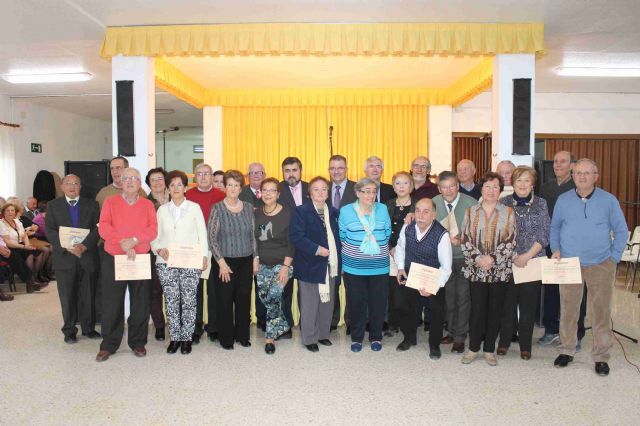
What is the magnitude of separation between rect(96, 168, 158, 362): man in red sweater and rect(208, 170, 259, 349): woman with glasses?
49 cm

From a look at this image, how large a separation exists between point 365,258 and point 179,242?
1419mm

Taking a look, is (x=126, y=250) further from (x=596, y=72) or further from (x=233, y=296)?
(x=596, y=72)

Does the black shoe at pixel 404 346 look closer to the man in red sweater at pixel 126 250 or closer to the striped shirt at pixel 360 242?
the striped shirt at pixel 360 242

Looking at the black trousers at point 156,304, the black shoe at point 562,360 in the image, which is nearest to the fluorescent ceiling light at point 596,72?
the black shoe at point 562,360

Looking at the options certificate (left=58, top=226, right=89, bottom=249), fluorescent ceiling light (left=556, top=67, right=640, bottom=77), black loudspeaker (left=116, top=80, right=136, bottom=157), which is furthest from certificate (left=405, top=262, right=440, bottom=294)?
fluorescent ceiling light (left=556, top=67, right=640, bottom=77)

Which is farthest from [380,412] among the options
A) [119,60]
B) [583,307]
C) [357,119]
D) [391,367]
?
[357,119]

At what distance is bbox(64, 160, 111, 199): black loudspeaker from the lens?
5.32 m

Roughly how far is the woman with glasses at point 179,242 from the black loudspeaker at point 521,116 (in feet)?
11.9

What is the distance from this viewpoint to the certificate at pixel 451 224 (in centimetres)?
410

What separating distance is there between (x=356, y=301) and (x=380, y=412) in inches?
48.0

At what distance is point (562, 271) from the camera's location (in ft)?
12.2

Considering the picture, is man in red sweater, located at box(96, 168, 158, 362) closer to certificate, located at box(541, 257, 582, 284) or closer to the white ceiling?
the white ceiling

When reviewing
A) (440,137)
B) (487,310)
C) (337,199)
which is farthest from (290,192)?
(440,137)

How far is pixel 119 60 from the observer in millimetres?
5848
